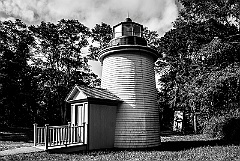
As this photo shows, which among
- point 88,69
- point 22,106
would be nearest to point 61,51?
point 88,69

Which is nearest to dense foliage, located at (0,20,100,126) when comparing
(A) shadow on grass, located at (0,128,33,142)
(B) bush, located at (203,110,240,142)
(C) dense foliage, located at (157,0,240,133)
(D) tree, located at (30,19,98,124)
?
(D) tree, located at (30,19,98,124)

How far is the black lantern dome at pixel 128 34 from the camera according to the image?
15023 millimetres

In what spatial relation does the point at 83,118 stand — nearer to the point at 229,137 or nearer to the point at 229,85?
the point at 229,85

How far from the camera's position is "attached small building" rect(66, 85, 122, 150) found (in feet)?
42.4

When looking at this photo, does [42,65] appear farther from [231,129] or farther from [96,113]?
[231,129]

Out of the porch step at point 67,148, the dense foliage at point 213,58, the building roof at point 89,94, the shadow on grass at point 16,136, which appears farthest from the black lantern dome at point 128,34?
the shadow on grass at point 16,136

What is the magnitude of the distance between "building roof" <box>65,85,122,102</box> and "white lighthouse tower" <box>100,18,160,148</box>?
0.47 m

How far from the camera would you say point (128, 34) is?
51.1 feet

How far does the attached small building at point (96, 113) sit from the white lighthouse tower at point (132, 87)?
491 mm

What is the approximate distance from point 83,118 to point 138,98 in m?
3.43

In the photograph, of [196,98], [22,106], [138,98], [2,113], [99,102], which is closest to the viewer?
[99,102]

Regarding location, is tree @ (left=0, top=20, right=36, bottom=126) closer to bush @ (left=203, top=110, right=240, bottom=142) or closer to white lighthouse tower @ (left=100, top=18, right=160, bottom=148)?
white lighthouse tower @ (left=100, top=18, right=160, bottom=148)

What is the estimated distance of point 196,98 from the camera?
50.9 feet

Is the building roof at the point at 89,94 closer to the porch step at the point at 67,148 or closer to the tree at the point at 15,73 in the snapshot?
the porch step at the point at 67,148
